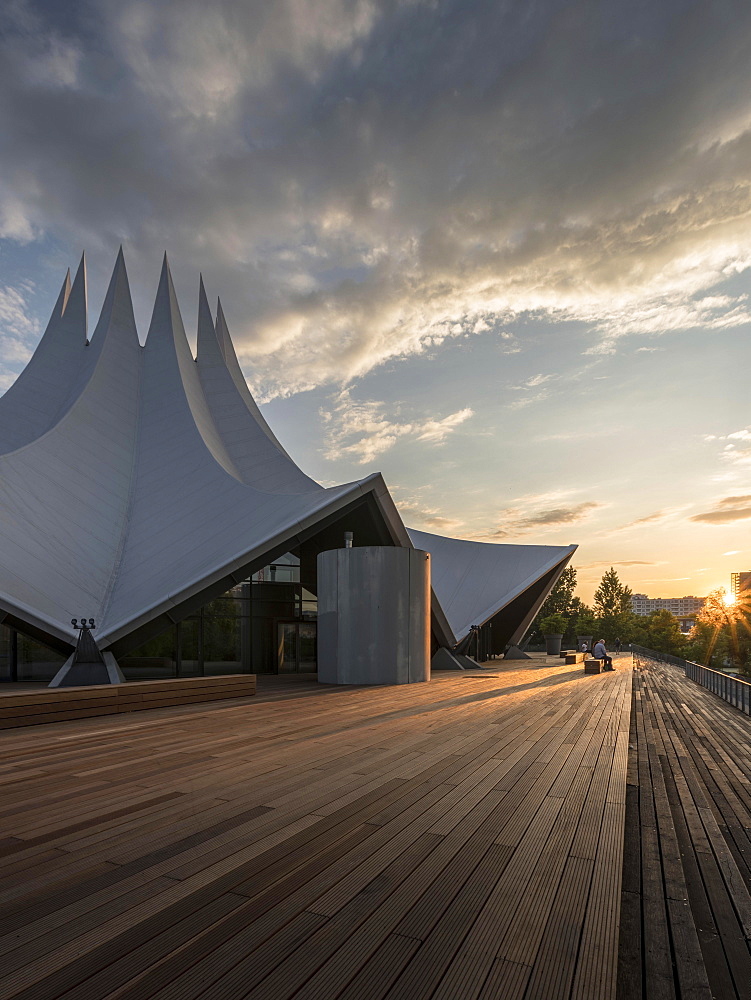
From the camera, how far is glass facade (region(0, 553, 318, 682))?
14594 millimetres

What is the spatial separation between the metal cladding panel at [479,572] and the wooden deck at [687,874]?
19.6m

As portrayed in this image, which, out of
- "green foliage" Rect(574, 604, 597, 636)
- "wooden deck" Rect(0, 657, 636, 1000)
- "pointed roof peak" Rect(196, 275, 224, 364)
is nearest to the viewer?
"wooden deck" Rect(0, 657, 636, 1000)

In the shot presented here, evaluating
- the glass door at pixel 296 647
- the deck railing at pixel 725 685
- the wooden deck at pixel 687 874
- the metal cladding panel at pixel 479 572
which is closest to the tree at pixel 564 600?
the metal cladding panel at pixel 479 572

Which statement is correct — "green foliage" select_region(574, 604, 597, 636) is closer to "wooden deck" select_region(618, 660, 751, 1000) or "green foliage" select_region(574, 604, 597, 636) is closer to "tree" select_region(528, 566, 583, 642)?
"tree" select_region(528, 566, 583, 642)

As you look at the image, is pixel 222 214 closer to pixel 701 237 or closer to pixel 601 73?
pixel 601 73

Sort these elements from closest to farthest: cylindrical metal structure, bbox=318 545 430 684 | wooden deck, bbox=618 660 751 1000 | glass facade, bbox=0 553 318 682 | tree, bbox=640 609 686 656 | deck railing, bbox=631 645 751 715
Answer: wooden deck, bbox=618 660 751 1000 < deck railing, bbox=631 645 751 715 < cylindrical metal structure, bbox=318 545 430 684 < glass facade, bbox=0 553 318 682 < tree, bbox=640 609 686 656

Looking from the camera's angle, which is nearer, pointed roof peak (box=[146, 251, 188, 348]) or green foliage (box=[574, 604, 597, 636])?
pointed roof peak (box=[146, 251, 188, 348])

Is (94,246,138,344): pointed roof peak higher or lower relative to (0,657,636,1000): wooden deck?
higher

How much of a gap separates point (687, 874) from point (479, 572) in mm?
26419

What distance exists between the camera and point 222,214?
1412 centimetres

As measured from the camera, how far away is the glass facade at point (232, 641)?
575 inches

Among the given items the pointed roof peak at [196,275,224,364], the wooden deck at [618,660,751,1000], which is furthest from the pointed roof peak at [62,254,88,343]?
the wooden deck at [618,660,751,1000]

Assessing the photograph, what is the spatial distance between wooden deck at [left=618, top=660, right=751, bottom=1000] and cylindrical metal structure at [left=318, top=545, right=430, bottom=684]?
7.89 meters

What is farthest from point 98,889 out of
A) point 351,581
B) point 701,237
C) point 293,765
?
point 701,237
